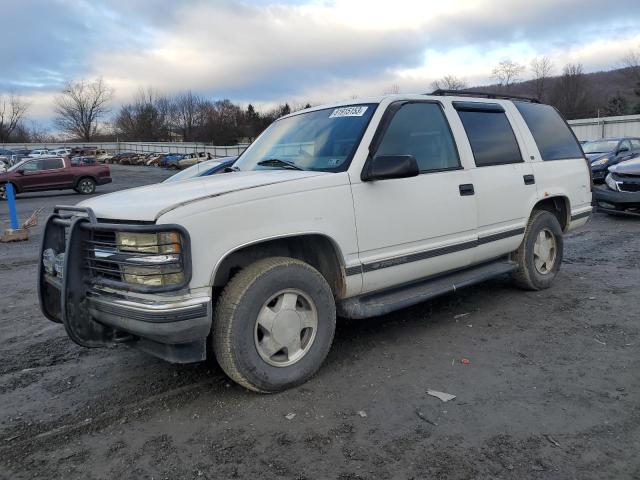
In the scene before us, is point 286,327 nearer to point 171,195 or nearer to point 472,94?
point 171,195

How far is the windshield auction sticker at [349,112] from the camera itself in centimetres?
405

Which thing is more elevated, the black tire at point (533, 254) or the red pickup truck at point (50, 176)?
the red pickup truck at point (50, 176)

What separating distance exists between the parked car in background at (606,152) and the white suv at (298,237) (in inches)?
469

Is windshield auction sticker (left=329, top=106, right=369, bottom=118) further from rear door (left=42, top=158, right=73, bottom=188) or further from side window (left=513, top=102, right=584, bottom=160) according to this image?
rear door (left=42, top=158, right=73, bottom=188)

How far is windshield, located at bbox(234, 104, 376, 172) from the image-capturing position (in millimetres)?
3832

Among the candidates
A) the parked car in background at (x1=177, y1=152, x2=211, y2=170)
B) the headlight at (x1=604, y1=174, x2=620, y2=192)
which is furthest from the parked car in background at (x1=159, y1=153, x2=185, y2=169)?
the headlight at (x1=604, y1=174, x2=620, y2=192)

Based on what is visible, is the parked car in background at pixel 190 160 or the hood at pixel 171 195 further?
the parked car in background at pixel 190 160

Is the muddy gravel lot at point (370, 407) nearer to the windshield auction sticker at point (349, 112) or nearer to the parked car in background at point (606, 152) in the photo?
the windshield auction sticker at point (349, 112)

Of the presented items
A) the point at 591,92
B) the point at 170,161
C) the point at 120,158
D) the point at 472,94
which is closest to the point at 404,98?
the point at 472,94

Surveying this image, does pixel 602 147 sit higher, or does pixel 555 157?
pixel 602 147

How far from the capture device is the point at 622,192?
33.0 ft

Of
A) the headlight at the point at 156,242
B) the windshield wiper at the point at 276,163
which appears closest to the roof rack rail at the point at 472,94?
the windshield wiper at the point at 276,163

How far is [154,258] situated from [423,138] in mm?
2421

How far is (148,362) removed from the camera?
3996mm
